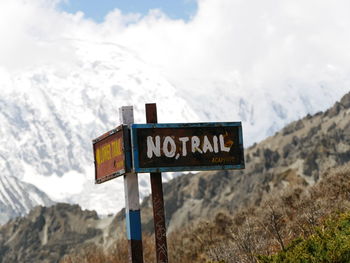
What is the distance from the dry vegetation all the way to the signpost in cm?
307

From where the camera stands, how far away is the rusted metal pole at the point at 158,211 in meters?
9.47

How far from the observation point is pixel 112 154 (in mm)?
9781

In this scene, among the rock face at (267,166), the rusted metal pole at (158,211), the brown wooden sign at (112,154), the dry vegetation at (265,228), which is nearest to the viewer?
the brown wooden sign at (112,154)

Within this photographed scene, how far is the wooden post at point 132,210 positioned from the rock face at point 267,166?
286ft

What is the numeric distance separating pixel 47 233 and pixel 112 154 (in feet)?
409

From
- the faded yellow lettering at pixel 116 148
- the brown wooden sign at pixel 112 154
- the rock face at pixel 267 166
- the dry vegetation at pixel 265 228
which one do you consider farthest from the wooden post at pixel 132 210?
the rock face at pixel 267 166

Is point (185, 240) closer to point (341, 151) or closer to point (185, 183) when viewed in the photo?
point (341, 151)

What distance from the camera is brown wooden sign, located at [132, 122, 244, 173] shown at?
9367mm

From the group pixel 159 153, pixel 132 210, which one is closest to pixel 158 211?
pixel 132 210

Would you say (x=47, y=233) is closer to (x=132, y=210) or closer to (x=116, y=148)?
(x=132, y=210)

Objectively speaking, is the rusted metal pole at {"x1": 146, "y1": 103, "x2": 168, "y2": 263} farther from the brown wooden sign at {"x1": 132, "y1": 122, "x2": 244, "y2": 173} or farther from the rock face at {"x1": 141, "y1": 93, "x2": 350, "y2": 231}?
the rock face at {"x1": 141, "y1": 93, "x2": 350, "y2": 231}

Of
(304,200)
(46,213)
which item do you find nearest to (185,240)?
(304,200)

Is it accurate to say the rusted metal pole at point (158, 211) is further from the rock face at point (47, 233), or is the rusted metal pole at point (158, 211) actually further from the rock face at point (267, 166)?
the rock face at point (47, 233)

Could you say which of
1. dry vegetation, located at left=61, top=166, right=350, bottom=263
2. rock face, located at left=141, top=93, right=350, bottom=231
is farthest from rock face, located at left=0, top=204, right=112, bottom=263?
dry vegetation, located at left=61, top=166, right=350, bottom=263
